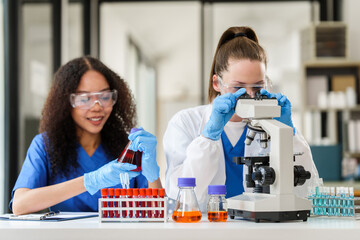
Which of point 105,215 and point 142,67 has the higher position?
point 142,67

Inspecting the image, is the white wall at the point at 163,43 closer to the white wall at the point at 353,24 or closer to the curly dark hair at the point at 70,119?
the white wall at the point at 353,24

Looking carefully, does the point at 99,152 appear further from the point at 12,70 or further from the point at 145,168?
the point at 12,70

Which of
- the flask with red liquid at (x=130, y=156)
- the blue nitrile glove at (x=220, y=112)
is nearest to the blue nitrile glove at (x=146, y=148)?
the flask with red liquid at (x=130, y=156)

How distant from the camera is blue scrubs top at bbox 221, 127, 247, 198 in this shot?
6.30 ft

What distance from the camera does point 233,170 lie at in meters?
1.93

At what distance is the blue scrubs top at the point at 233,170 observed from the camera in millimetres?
1921

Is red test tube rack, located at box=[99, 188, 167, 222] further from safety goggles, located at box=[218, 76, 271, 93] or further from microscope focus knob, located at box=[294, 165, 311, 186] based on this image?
safety goggles, located at box=[218, 76, 271, 93]

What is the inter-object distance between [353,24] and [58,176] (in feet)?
13.4

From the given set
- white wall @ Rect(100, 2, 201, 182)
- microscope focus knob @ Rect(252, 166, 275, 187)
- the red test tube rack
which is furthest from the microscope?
white wall @ Rect(100, 2, 201, 182)

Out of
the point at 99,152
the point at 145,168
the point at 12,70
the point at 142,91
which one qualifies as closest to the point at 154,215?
the point at 145,168

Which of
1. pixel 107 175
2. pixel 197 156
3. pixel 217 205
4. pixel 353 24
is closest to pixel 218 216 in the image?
pixel 217 205

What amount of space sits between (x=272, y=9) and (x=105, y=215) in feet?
15.8

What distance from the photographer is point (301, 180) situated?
149 centimetres

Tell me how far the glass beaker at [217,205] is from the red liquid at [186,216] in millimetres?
51
